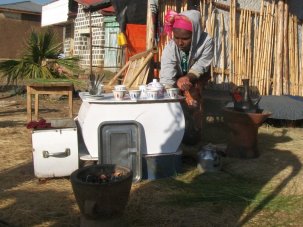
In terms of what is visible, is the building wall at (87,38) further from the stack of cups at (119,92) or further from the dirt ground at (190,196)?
the stack of cups at (119,92)

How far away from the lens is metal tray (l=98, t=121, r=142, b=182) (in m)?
3.80

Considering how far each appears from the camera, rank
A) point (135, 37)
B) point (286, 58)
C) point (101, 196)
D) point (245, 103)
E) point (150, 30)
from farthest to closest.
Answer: point (135, 37)
point (286, 58)
point (150, 30)
point (245, 103)
point (101, 196)

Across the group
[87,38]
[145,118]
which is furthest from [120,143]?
[87,38]

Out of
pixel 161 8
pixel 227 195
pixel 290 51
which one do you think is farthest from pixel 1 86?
pixel 227 195

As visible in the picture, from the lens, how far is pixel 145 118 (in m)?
3.90

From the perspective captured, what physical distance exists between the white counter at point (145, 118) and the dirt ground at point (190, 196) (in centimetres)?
37

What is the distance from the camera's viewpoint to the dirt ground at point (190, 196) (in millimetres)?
3146

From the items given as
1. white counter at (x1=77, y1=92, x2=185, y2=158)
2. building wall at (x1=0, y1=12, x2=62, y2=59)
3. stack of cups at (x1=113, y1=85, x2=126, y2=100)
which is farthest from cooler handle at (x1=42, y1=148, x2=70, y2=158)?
building wall at (x1=0, y1=12, x2=62, y2=59)

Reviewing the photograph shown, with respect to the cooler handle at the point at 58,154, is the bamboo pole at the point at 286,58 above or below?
above

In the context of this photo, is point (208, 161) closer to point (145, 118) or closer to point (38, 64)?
point (145, 118)

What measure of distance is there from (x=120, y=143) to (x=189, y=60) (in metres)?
1.86

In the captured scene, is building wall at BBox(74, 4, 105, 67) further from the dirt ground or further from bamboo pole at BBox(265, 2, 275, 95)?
the dirt ground

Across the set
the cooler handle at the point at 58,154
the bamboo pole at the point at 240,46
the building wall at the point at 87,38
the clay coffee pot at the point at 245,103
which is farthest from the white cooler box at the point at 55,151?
the building wall at the point at 87,38

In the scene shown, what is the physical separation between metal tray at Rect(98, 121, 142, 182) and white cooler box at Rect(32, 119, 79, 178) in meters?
0.26
